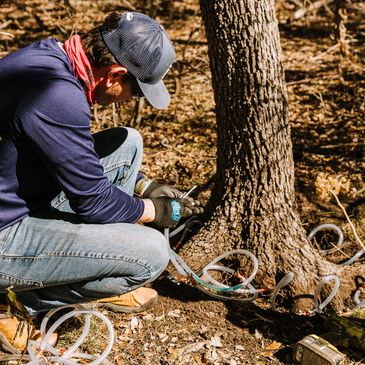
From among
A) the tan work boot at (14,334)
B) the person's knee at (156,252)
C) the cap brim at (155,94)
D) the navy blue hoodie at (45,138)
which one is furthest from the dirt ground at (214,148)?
the cap brim at (155,94)

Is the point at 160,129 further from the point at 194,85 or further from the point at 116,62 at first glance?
the point at 116,62

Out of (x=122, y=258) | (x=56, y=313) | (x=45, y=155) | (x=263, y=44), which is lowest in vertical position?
(x=56, y=313)

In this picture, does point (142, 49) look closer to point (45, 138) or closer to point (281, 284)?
point (45, 138)

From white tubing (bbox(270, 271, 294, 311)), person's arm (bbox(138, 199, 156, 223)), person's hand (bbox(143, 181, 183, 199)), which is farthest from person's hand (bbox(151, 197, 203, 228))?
white tubing (bbox(270, 271, 294, 311))

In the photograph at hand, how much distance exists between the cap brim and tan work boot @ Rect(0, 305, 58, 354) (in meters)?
1.16

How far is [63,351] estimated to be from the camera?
2.49 meters

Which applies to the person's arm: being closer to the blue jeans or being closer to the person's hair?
the blue jeans

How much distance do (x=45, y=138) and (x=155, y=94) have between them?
0.57m

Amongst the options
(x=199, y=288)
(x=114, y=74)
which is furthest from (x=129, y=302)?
(x=114, y=74)

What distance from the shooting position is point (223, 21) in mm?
2639

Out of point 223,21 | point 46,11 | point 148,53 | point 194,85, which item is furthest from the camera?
point 46,11

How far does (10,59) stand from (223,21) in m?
1.03

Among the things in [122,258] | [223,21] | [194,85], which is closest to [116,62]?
[223,21]

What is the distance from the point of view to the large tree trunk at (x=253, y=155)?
2.65 m
